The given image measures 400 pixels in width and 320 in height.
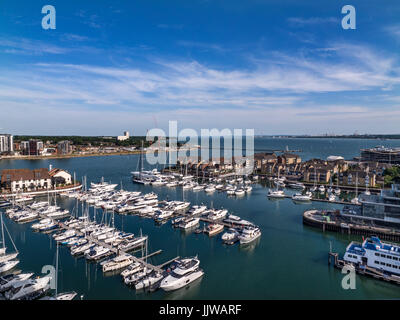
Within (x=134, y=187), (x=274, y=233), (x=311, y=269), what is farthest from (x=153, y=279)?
(x=134, y=187)

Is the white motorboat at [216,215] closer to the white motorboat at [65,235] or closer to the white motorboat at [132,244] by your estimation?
the white motorboat at [132,244]

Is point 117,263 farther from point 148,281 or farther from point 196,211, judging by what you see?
point 196,211

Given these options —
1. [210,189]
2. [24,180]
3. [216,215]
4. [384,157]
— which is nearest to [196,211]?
[216,215]

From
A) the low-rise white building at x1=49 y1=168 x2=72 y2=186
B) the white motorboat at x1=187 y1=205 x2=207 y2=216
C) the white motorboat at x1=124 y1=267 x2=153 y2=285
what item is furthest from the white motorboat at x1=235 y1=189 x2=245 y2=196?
the low-rise white building at x1=49 y1=168 x2=72 y2=186

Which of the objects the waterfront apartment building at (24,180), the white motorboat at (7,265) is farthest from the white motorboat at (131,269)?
the waterfront apartment building at (24,180)

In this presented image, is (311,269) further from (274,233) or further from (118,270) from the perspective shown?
(118,270)
